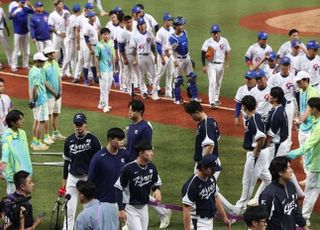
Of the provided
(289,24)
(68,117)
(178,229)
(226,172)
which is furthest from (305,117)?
(289,24)

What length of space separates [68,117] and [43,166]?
2.88 meters

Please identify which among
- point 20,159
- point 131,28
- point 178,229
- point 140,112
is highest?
point 131,28

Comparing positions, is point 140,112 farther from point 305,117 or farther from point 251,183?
point 305,117

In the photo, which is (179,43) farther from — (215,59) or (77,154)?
(77,154)

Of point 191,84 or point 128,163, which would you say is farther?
point 191,84

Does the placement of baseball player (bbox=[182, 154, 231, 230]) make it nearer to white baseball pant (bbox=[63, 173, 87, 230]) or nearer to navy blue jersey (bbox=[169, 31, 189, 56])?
white baseball pant (bbox=[63, 173, 87, 230])

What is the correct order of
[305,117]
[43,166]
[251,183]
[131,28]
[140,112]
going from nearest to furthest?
[140,112], [251,183], [305,117], [43,166], [131,28]

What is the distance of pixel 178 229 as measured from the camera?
405 inches

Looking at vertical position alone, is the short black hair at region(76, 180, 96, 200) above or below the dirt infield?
below

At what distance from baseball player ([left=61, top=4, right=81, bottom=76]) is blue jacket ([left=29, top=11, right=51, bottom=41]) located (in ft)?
1.50

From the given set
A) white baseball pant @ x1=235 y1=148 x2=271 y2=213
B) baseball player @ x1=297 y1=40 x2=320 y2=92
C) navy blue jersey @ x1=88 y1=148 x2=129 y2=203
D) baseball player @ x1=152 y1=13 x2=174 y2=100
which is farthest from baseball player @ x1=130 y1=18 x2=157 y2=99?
navy blue jersey @ x1=88 y1=148 x2=129 y2=203

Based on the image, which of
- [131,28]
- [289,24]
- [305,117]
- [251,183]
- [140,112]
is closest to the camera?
[140,112]

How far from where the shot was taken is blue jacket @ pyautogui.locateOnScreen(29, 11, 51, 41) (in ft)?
59.6

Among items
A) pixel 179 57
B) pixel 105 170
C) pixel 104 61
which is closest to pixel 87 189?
pixel 105 170
